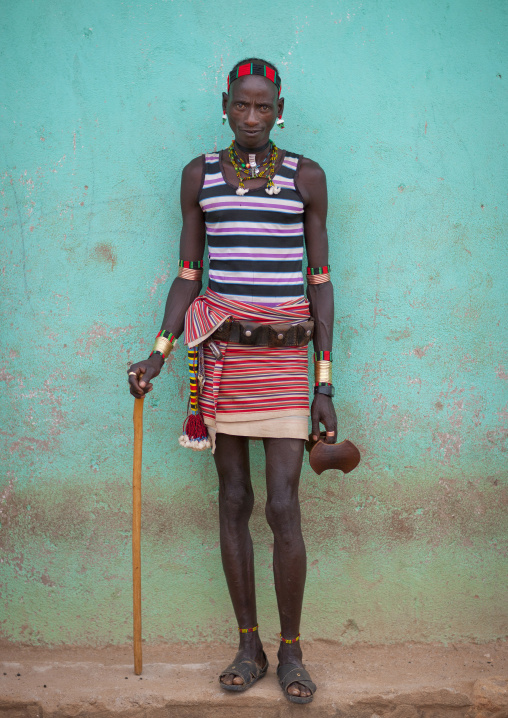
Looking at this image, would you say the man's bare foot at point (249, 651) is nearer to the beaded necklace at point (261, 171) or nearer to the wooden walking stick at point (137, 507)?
the wooden walking stick at point (137, 507)

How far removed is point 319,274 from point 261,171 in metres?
0.48

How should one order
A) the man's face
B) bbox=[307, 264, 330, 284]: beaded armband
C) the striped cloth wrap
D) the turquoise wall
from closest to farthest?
the man's face → the striped cloth wrap → bbox=[307, 264, 330, 284]: beaded armband → the turquoise wall

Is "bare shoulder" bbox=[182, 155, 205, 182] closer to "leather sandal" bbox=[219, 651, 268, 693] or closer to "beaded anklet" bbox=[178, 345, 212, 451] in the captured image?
"beaded anklet" bbox=[178, 345, 212, 451]

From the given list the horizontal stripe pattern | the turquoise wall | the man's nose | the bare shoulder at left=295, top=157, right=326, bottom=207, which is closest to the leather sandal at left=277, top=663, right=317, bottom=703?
the turquoise wall

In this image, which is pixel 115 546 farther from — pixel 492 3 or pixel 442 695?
pixel 492 3

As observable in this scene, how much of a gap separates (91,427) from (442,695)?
6.42ft

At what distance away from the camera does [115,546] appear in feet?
10.4

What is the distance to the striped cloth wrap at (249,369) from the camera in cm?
269

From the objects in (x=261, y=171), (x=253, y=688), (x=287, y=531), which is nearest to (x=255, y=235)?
(x=261, y=171)

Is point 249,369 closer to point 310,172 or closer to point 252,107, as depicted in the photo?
point 310,172

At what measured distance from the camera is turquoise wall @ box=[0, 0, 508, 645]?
118 inches

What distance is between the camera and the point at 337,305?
3.11m

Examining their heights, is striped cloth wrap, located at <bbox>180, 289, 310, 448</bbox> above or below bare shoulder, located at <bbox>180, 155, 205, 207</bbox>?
below

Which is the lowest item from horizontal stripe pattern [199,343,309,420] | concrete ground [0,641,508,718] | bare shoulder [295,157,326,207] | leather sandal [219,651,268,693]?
concrete ground [0,641,508,718]
